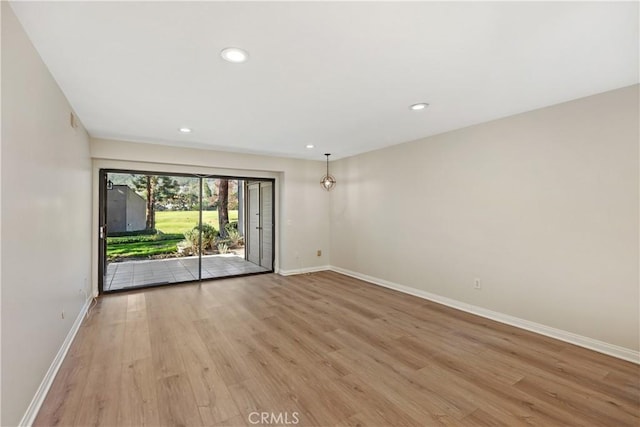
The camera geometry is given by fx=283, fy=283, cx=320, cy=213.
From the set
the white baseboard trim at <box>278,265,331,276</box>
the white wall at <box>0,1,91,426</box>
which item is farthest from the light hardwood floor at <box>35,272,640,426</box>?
the white baseboard trim at <box>278,265,331,276</box>

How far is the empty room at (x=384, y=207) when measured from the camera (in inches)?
67.1

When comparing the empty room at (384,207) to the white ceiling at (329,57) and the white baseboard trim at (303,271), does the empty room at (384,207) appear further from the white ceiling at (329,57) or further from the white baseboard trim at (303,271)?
the white baseboard trim at (303,271)

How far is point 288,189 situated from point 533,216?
4102 millimetres

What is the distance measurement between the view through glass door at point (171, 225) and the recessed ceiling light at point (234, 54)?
357 centimetres

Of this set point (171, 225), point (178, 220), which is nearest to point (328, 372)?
point (178, 220)

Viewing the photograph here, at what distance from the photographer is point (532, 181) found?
3107 millimetres

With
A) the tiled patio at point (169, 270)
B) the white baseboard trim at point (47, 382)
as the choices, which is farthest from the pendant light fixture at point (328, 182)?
the white baseboard trim at point (47, 382)

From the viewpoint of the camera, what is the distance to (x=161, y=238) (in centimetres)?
608

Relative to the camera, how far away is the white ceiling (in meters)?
1.60

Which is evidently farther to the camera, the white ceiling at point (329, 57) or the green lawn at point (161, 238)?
the green lawn at point (161, 238)

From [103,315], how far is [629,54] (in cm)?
576

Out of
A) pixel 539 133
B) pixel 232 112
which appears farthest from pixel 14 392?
pixel 539 133

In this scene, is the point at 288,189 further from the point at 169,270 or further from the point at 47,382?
the point at 47,382

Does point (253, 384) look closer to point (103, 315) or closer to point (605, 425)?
point (605, 425)
